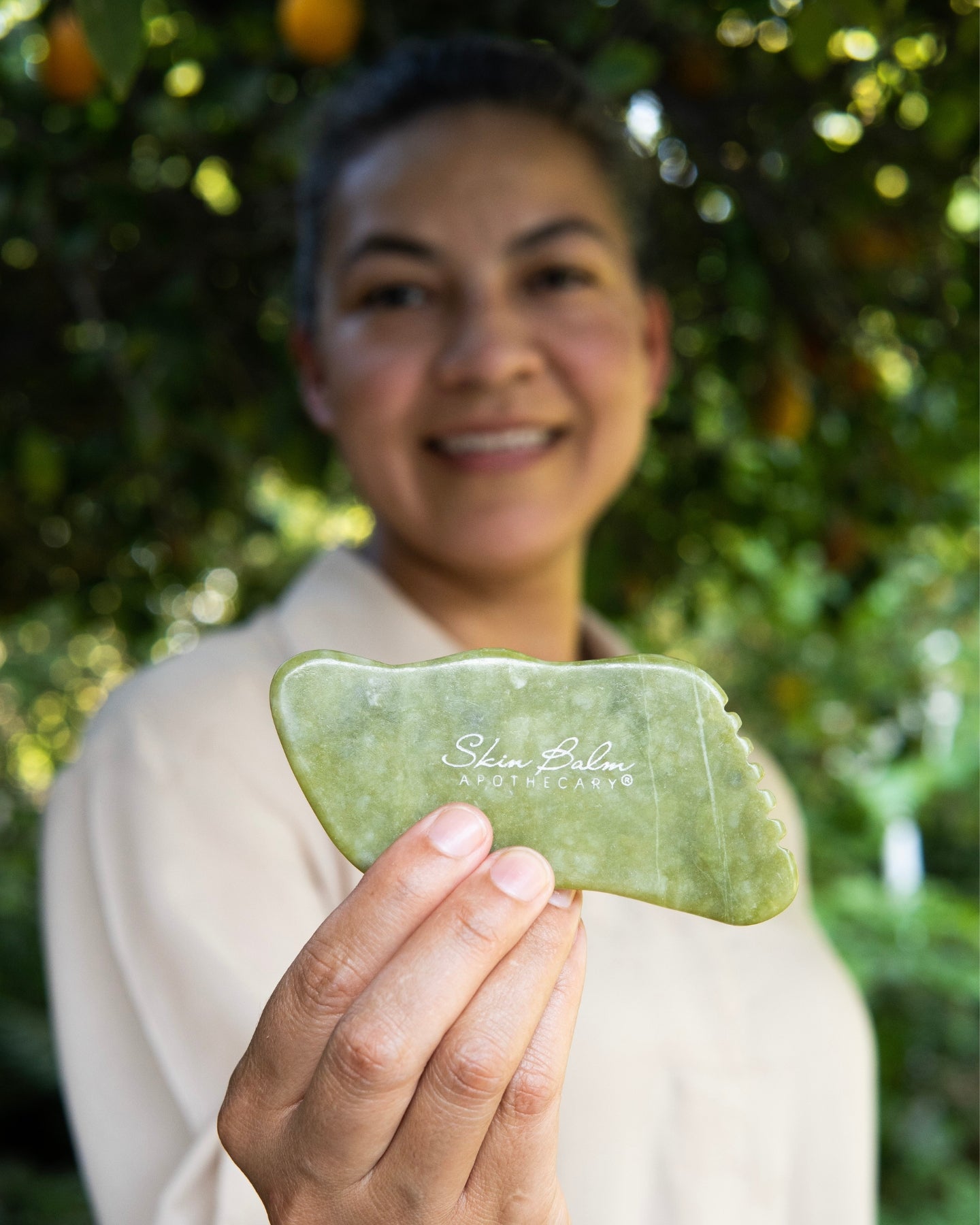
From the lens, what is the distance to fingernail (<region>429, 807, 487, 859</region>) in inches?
29.4

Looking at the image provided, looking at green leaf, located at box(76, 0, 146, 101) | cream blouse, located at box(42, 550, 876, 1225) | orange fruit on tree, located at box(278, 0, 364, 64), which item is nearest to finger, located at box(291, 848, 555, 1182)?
cream blouse, located at box(42, 550, 876, 1225)

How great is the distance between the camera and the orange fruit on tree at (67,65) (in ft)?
5.65

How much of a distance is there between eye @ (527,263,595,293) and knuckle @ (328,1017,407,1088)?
3.68 ft

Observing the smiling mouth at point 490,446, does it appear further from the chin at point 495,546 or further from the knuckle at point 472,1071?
the knuckle at point 472,1071

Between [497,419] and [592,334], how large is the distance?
216 mm

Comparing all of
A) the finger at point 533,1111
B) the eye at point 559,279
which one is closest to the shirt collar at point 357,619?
the eye at point 559,279

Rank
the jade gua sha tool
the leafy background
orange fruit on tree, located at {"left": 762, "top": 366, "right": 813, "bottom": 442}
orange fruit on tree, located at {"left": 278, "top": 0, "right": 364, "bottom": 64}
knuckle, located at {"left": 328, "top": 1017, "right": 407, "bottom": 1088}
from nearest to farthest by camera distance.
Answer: knuckle, located at {"left": 328, "top": 1017, "right": 407, "bottom": 1088} → the jade gua sha tool → orange fruit on tree, located at {"left": 278, "top": 0, "right": 364, "bottom": 64} → the leafy background → orange fruit on tree, located at {"left": 762, "top": 366, "right": 813, "bottom": 442}

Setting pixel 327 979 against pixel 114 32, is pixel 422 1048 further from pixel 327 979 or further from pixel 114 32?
pixel 114 32

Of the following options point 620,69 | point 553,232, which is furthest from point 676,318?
point 553,232

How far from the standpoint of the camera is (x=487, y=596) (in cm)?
169

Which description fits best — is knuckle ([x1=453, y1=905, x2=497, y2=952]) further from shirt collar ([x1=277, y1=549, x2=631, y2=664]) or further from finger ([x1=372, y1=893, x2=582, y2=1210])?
shirt collar ([x1=277, y1=549, x2=631, y2=664])

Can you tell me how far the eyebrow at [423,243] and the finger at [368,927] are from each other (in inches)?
37.2

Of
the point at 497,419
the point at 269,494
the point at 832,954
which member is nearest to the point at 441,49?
the point at 497,419

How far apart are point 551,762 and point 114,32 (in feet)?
2.12
